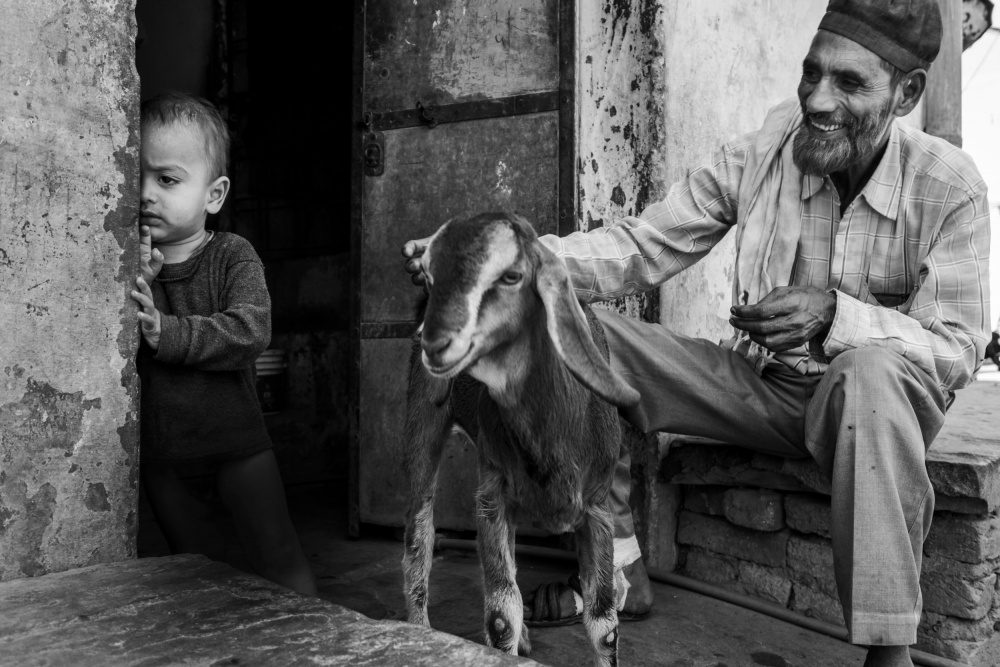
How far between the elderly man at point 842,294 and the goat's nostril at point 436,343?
384 mm

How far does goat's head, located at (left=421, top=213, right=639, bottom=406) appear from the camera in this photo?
180 centimetres

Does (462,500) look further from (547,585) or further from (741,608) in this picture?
(741,608)

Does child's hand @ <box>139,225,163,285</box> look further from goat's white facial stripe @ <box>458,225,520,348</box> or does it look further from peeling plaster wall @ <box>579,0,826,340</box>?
peeling plaster wall @ <box>579,0,826,340</box>

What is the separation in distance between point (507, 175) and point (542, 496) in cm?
180

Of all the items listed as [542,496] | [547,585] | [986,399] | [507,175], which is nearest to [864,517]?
[542,496]

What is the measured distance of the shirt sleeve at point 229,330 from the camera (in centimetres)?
236

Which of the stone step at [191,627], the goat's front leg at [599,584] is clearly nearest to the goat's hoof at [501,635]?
the goat's front leg at [599,584]

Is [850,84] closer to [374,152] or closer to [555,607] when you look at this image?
[555,607]

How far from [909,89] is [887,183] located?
31 centimetres

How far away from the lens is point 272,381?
5566 millimetres

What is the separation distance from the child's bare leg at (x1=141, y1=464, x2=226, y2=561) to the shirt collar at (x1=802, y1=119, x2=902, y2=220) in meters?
2.38

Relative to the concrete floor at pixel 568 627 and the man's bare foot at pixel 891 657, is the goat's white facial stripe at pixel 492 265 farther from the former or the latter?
the man's bare foot at pixel 891 657

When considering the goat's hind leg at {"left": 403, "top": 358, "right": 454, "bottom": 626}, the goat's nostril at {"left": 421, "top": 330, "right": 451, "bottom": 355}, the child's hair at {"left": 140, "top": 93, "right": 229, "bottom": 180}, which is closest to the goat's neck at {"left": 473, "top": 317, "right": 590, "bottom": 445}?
the goat's nostril at {"left": 421, "top": 330, "right": 451, "bottom": 355}

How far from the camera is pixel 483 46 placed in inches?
146
